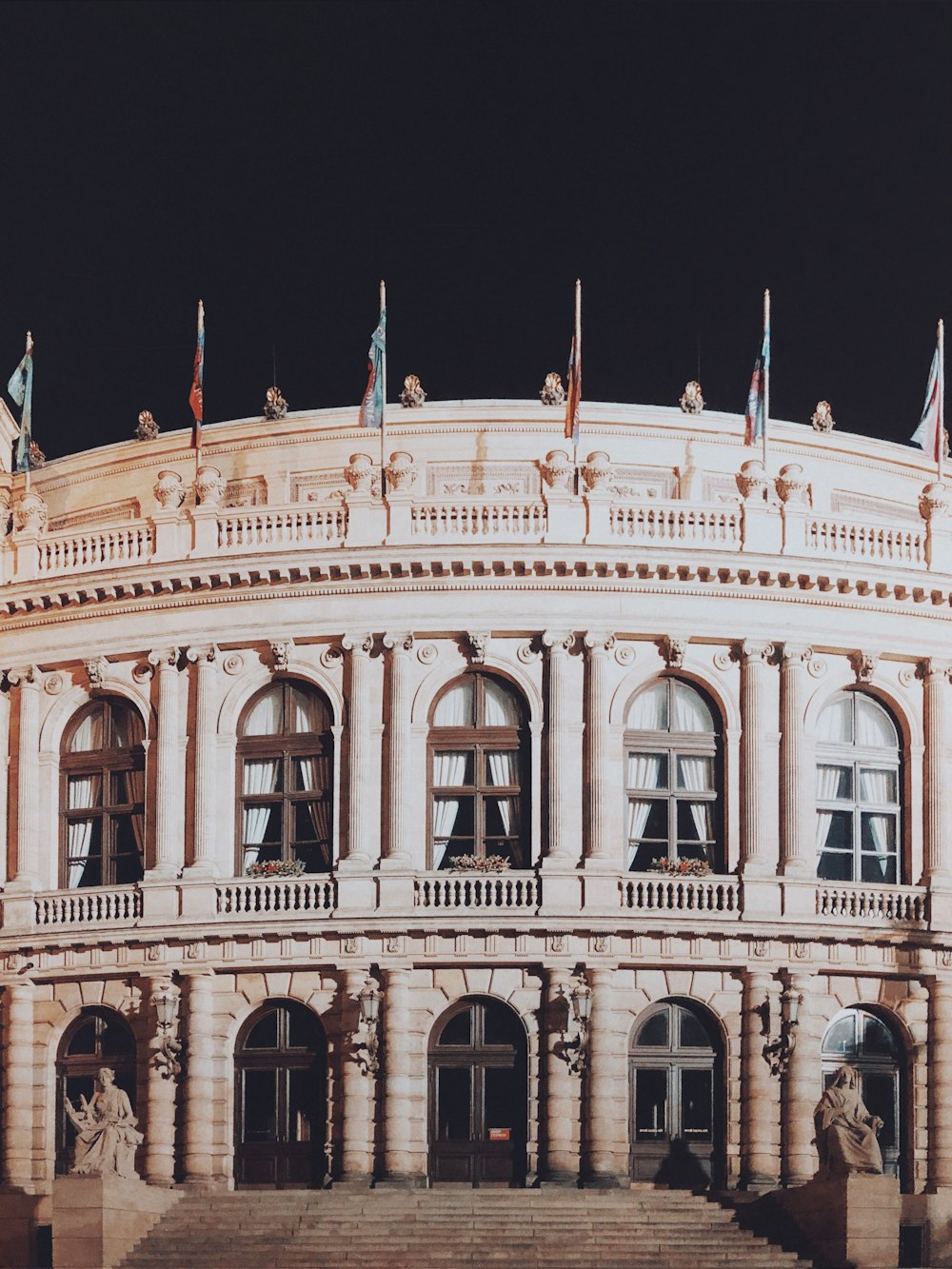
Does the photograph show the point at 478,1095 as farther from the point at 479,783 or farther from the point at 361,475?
the point at 361,475

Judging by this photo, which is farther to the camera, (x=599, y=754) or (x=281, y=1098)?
(x=599, y=754)

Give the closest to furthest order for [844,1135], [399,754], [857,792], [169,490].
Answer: [844,1135] < [399,754] < [857,792] < [169,490]

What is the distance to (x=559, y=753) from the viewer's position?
1934 inches

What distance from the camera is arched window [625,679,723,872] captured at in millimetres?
49719

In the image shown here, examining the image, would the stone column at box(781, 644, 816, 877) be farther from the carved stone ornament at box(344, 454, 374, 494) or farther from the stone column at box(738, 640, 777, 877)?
the carved stone ornament at box(344, 454, 374, 494)

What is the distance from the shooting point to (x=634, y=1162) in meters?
48.1

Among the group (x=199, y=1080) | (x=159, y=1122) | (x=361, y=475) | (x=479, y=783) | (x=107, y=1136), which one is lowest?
(x=159, y=1122)

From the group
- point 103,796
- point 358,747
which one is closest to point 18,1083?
point 103,796

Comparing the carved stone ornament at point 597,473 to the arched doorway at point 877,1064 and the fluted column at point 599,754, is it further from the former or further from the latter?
the arched doorway at point 877,1064

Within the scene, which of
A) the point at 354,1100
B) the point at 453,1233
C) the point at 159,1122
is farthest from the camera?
the point at 159,1122

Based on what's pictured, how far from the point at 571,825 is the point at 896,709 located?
23.4ft

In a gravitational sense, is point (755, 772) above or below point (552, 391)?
below

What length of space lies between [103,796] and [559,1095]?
11.1 meters

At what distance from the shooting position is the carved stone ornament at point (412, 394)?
5734cm
